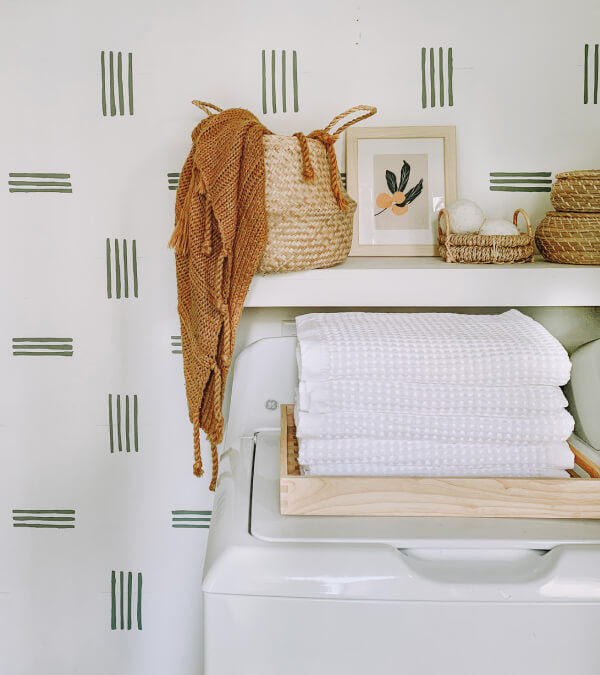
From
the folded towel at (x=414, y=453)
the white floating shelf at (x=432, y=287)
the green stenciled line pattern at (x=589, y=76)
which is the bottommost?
the folded towel at (x=414, y=453)

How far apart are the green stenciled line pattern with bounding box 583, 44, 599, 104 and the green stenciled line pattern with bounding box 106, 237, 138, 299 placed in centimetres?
97

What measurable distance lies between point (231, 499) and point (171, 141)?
80 centimetres

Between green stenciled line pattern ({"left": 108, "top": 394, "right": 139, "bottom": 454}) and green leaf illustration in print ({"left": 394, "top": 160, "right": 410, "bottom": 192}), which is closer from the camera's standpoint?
green leaf illustration in print ({"left": 394, "top": 160, "right": 410, "bottom": 192})

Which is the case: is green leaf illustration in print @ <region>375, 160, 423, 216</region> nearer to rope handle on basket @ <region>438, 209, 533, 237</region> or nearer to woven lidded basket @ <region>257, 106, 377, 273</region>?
rope handle on basket @ <region>438, 209, 533, 237</region>

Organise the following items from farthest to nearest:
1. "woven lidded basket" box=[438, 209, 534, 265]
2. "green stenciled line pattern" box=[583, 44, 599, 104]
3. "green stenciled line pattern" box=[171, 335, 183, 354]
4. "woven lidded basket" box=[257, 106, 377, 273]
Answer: "green stenciled line pattern" box=[171, 335, 183, 354]
"green stenciled line pattern" box=[583, 44, 599, 104]
"woven lidded basket" box=[438, 209, 534, 265]
"woven lidded basket" box=[257, 106, 377, 273]

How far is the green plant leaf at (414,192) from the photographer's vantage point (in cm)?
130

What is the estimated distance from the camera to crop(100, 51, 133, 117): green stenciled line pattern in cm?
132

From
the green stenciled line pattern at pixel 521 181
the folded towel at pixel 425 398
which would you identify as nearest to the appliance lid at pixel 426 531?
the folded towel at pixel 425 398

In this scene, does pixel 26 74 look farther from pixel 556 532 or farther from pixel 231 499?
pixel 556 532

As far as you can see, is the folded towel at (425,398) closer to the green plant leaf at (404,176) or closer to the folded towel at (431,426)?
the folded towel at (431,426)

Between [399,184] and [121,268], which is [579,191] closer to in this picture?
[399,184]

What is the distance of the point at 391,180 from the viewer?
A: 1308 mm

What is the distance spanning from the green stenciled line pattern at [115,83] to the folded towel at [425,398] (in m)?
0.84

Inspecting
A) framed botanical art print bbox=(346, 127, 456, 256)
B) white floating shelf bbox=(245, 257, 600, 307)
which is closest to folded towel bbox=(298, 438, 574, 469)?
white floating shelf bbox=(245, 257, 600, 307)
